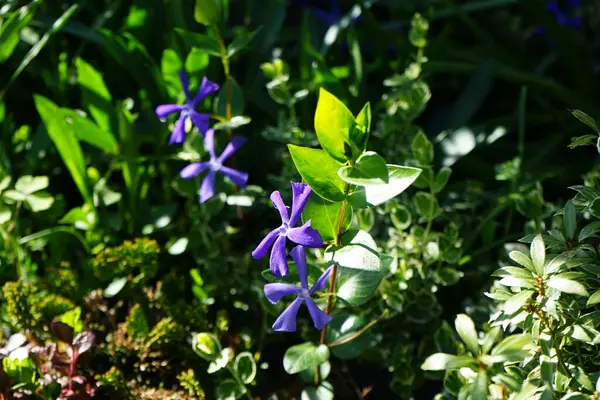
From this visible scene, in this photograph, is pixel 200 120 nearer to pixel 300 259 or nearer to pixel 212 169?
pixel 212 169

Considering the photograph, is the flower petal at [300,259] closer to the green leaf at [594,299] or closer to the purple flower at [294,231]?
the purple flower at [294,231]

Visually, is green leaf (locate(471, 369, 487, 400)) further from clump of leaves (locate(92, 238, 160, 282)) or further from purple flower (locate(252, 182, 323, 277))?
clump of leaves (locate(92, 238, 160, 282))

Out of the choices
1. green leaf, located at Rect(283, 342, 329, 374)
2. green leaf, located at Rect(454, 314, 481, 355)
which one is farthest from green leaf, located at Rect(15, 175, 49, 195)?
green leaf, located at Rect(454, 314, 481, 355)

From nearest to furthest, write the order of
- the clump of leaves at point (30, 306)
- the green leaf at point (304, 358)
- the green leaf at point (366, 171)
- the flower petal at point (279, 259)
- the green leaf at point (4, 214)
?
the green leaf at point (366, 171)
the flower petal at point (279, 259)
the green leaf at point (304, 358)
the clump of leaves at point (30, 306)
the green leaf at point (4, 214)

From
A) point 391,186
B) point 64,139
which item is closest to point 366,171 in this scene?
point 391,186

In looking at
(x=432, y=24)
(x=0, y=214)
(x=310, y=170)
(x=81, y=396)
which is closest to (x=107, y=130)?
(x=0, y=214)

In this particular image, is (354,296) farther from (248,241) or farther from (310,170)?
(248,241)

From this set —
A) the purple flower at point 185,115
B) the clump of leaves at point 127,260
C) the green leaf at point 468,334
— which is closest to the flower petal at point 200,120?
the purple flower at point 185,115
